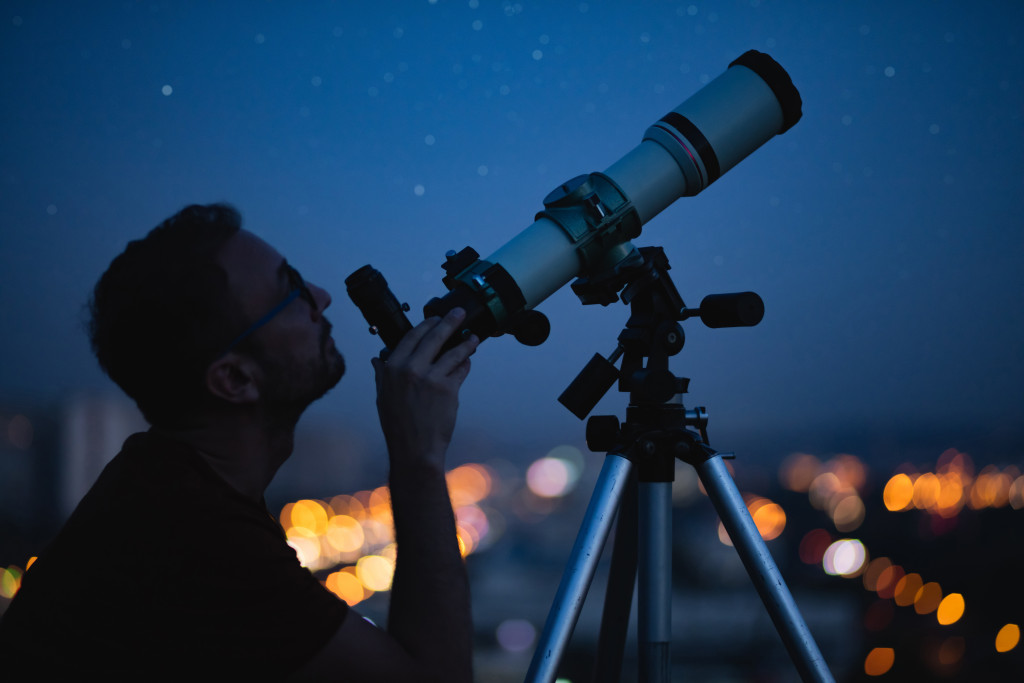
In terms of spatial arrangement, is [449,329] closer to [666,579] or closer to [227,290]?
[227,290]

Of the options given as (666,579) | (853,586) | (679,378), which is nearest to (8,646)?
(666,579)

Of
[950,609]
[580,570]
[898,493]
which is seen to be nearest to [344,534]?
[898,493]

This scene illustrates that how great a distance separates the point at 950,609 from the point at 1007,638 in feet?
25.4

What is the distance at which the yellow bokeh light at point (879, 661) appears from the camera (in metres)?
29.0

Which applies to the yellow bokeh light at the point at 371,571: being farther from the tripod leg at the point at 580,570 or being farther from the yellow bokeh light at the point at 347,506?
the tripod leg at the point at 580,570

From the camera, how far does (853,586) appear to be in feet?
129

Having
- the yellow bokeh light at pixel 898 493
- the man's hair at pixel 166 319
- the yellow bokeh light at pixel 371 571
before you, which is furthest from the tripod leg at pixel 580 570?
the yellow bokeh light at pixel 898 493

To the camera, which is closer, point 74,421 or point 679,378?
point 679,378

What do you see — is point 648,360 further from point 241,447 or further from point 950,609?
point 950,609

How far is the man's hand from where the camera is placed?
3.27 ft

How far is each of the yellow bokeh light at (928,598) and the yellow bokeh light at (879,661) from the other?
8473mm

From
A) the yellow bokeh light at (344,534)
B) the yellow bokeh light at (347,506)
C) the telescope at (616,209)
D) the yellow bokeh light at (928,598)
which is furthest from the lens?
the yellow bokeh light at (928,598)

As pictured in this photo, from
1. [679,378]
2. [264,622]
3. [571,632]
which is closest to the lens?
[264,622]

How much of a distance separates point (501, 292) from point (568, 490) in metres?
34.2
